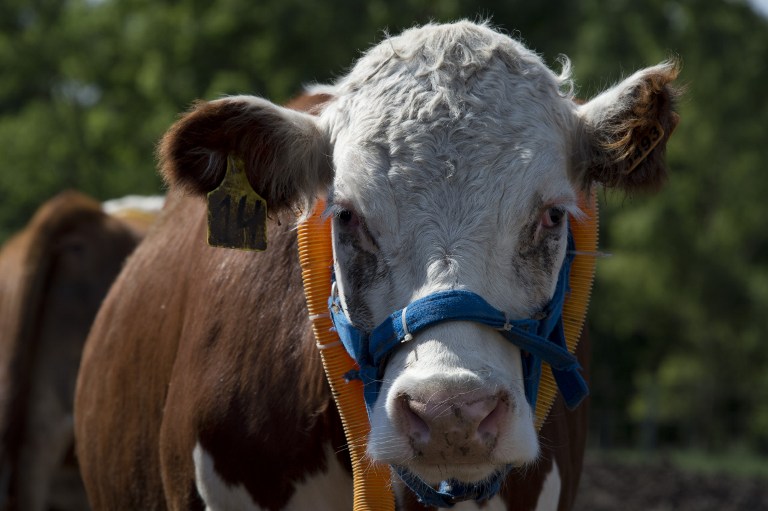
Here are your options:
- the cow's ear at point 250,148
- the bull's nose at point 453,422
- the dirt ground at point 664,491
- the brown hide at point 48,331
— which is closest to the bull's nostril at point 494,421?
the bull's nose at point 453,422

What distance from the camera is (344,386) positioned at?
11.3ft

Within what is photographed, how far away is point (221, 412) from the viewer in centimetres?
368

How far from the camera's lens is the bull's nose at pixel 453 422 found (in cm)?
279

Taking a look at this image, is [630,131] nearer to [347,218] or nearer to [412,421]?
[347,218]

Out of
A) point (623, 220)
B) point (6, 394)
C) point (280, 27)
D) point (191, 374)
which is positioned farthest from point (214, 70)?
point (191, 374)

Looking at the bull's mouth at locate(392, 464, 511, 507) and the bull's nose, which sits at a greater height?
the bull's nose

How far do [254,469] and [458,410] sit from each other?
1.01 m

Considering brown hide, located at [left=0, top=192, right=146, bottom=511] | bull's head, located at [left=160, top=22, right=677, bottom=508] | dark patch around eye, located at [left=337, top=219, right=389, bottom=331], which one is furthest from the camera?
brown hide, located at [left=0, top=192, right=146, bottom=511]

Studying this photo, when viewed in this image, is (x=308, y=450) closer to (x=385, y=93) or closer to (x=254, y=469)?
(x=254, y=469)

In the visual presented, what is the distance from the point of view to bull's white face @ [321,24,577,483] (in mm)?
2877

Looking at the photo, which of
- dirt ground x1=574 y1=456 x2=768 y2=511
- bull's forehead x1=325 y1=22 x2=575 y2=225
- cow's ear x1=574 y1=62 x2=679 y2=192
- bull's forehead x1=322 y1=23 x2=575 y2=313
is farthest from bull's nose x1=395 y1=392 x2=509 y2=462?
dirt ground x1=574 y1=456 x2=768 y2=511

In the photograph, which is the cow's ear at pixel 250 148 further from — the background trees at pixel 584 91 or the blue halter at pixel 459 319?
the background trees at pixel 584 91

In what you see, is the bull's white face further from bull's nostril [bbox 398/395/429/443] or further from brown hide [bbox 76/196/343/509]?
brown hide [bbox 76/196/343/509]

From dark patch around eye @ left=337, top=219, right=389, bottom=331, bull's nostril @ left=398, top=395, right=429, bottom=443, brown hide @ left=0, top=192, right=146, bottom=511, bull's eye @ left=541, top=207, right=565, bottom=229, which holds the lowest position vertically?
brown hide @ left=0, top=192, right=146, bottom=511
